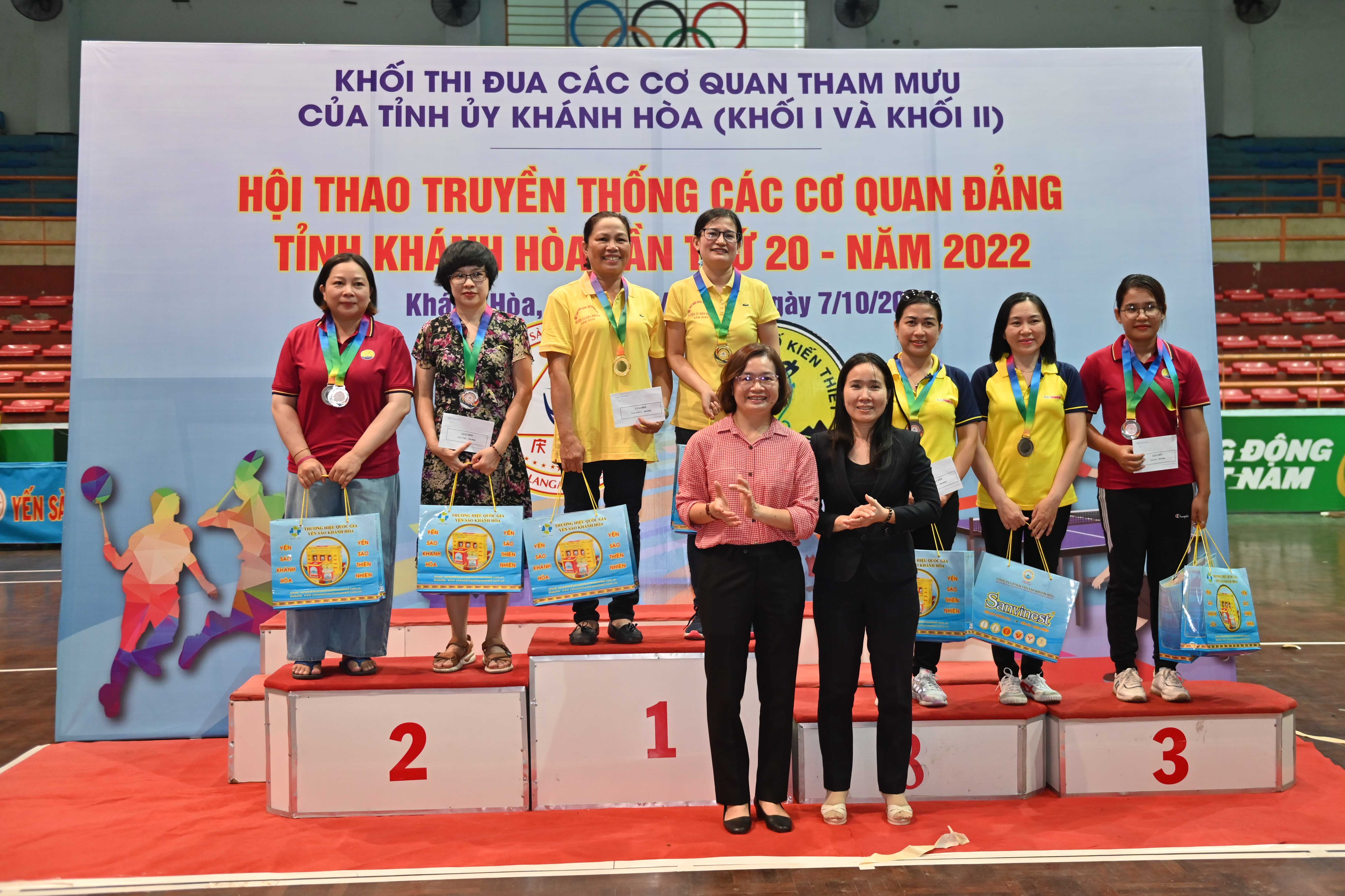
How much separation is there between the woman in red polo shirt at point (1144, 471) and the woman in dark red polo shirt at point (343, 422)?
2459mm

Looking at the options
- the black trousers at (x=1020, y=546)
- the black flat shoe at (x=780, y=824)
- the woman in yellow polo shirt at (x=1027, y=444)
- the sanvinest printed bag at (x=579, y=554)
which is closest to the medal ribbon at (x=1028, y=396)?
the woman in yellow polo shirt at (x=1027, y=444)

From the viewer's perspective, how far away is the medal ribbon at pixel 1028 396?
3.36 metres

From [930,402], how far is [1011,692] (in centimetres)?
103

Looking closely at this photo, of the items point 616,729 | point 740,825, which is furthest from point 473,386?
point 740,825

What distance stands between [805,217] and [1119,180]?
4.96 feet

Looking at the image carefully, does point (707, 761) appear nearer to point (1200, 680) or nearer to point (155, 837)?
point (155, 837)

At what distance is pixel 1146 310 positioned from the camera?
11.2 ft

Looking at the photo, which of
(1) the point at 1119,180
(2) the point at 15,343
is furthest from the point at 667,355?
(2) the point at 15,343

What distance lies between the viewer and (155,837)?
3092 millimetres

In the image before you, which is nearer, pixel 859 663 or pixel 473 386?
pixel 859 663

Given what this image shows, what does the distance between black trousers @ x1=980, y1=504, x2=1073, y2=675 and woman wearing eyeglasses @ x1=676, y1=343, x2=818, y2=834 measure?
3.01 ft

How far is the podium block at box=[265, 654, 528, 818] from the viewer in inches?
125

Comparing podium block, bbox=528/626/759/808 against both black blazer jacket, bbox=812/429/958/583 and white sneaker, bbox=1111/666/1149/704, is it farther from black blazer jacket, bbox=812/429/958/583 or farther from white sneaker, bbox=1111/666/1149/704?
white sneaker, bbox=1111/666/1149/704

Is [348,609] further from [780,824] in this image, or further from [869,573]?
[869,573]
